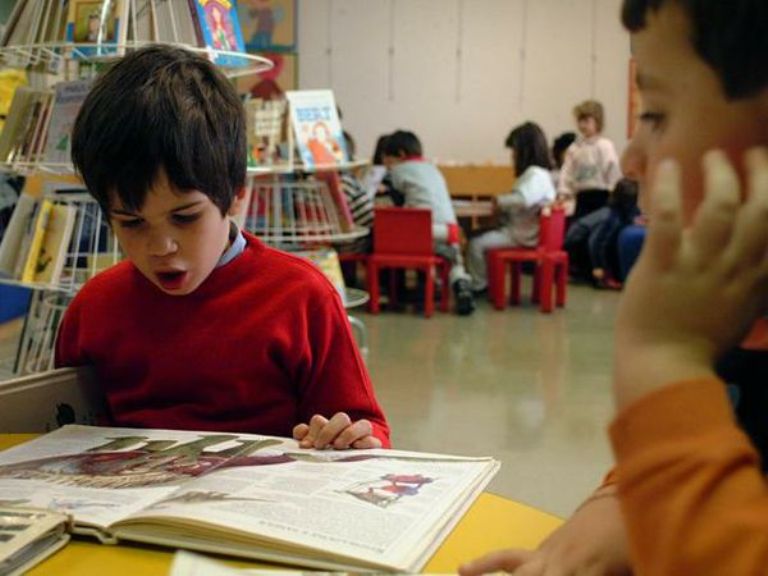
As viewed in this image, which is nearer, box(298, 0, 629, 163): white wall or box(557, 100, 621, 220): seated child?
box(557, 100, 621, 220): seated child

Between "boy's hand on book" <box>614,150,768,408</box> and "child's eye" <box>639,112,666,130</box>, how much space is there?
7cm

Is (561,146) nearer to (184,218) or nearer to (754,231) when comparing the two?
(184,218)

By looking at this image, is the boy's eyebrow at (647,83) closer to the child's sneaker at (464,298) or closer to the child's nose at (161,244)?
the child's nose at (161,244)

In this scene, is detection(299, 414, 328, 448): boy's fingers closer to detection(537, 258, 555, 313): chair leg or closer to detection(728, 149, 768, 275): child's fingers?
detection(728, 149, 768, 275): child's fingers

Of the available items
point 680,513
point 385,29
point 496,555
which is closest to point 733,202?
point 680,513

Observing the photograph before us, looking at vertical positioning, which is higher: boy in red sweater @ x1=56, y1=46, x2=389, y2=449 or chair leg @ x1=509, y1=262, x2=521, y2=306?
boy in red sweater @ x1=56, y1=46, x2=389, y2=449

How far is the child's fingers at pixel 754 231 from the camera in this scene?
46cm

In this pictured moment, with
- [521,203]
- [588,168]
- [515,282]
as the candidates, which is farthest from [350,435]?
[588,168]

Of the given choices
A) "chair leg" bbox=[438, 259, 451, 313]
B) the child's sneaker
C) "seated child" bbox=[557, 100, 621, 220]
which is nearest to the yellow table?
the child's sneaker

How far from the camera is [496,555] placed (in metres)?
0.64

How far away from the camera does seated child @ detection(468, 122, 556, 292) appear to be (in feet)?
17.5

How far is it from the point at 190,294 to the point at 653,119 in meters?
0.76

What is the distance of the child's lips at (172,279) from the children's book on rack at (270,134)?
2.09 m

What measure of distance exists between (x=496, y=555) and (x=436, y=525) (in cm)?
7
